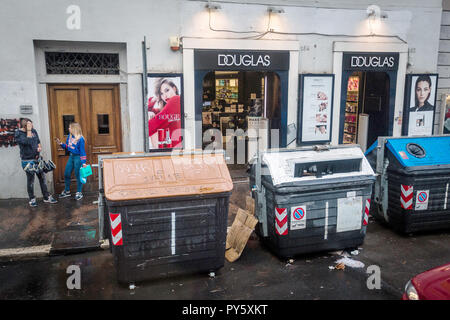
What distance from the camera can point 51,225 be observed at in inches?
298

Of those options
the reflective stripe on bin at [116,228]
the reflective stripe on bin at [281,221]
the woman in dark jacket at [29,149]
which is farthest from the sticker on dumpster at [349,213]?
the woman in dark jacket at [29,149]

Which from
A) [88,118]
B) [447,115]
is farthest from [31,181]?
[447,115]

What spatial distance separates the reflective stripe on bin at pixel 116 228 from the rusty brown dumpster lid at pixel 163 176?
0.82 feet

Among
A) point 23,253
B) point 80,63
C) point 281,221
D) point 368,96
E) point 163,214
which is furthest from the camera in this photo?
point 368,96

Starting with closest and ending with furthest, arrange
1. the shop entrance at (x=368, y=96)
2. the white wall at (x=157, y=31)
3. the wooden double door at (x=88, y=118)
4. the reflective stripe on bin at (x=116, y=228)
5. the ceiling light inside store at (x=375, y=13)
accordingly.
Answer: the reflective stripe on bin at (x=116, y=228)
the white wall at (x=157, y=31)
the wooden double door at (x=88, y=118)
the ceiling light inside store at (x=375, y=13)
the shop entrance at (x=368, y=96)

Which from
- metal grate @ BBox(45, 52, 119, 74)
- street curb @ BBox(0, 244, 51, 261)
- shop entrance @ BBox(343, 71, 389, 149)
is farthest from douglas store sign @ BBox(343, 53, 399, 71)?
street curb @ BBox(0, 244, 51, 261)

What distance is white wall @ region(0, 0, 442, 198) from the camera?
8.62 meters

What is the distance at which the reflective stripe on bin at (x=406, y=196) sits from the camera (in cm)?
700

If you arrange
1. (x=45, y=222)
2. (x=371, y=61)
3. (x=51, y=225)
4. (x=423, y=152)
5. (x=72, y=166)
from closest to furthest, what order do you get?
(x=423, y=152) → (x=51, y=225) → (x=45, y=222) → (x=72, y=166) → (x=371, y=61)

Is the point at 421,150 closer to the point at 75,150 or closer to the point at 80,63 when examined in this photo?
A: the point at 75,150

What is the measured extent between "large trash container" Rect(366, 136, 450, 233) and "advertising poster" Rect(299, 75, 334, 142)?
133 inches

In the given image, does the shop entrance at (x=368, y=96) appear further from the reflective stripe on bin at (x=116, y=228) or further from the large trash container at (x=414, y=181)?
the reflective stripe on bin at (x=116, y=228)

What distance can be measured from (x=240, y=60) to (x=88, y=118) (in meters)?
3.90

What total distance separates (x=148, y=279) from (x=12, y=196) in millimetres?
5140
